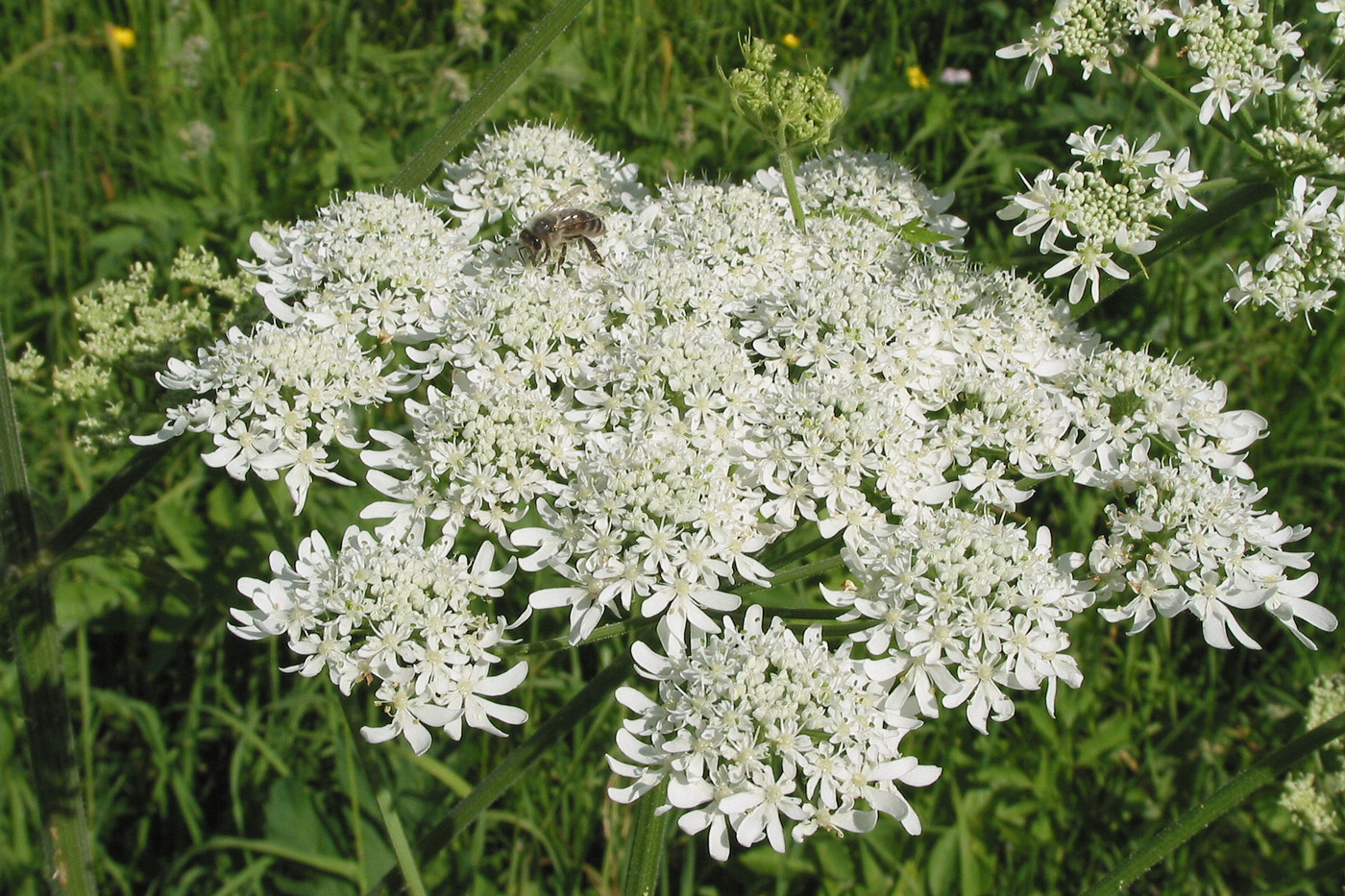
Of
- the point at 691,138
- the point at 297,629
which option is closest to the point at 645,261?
the point at 297,629

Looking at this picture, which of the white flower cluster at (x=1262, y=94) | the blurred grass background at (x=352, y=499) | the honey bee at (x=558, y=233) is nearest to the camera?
the white flower cluster at (x=1262, y=94)

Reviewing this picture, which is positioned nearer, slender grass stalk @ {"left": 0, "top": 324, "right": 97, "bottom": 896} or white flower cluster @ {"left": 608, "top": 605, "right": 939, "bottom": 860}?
white flower cluster @ {"left": 608, "top": 605, "right": 939, "bottom": 860}

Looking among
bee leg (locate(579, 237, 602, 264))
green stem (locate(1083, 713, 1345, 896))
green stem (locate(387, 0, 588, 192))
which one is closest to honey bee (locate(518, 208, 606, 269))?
bee leg (locate(579, 237, 602, 264))

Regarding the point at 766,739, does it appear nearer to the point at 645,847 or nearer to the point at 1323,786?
the point at 645,847

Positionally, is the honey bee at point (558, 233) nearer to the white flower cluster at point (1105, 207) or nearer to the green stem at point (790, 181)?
the green stem at point (790, 181)

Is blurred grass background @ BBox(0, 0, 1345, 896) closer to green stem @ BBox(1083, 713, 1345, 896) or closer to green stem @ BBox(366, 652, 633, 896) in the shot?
green stem @ BBox(366, 652, 633, 896)

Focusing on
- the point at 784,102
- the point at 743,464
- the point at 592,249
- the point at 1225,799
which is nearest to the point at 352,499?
the point at 592,249

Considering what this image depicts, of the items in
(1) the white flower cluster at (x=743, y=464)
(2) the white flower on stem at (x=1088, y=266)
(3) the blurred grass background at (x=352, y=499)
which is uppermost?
(2) the white flower on stem at (x=1088, y=266)

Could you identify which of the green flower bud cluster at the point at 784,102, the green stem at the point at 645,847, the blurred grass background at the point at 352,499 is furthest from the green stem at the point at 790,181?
the green stem at the point at 645,847
